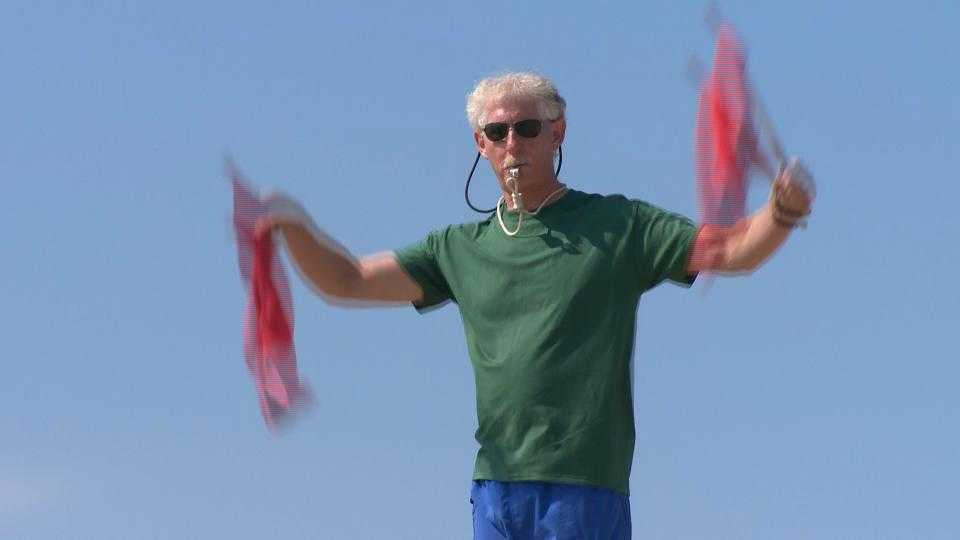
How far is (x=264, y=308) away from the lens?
10312mm

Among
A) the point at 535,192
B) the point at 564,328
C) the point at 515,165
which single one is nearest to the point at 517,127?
the point at 515,165

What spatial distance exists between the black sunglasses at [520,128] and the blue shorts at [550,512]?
54.8 inches

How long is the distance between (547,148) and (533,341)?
0.85 metres

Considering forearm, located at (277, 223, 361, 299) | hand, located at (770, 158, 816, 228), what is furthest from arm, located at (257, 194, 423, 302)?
hand, located at (770, 158, 816, 228)

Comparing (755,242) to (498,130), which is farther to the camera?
(498,130)

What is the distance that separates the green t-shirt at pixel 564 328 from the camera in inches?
382

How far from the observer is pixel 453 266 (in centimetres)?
1023

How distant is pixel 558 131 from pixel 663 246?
2.35 ft

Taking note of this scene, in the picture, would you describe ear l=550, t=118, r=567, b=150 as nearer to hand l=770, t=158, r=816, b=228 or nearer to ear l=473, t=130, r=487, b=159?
ear l=473, t=130, r=487, b=159

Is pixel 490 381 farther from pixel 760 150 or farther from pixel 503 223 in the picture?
pixel 760 150

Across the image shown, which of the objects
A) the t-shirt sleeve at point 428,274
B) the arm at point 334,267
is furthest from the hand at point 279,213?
the t-shirt sleeve at point 428,274

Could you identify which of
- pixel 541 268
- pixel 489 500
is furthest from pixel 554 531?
pixel 541 268

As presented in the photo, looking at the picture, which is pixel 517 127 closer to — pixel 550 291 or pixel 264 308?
pixel 550 291

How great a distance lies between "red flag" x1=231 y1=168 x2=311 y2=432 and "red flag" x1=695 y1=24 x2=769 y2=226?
5.82 feet
